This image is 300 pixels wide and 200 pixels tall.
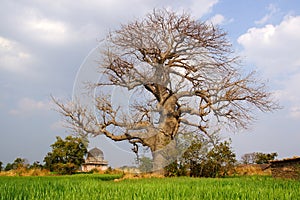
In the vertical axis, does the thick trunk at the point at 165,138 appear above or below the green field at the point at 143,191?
above

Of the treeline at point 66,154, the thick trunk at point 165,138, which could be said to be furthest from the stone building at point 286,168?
the treeline at point 66,154

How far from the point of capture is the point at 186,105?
17.0 meters

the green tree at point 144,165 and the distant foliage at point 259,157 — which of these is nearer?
the green tree at point 144,165

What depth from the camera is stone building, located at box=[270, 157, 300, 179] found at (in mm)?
13744

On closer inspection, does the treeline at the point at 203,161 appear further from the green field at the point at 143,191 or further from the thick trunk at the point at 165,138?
the green field at the point at 143,191

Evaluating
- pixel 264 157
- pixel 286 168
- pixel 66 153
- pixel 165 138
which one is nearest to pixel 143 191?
pixel 165 138

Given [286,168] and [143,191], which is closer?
[143,191]

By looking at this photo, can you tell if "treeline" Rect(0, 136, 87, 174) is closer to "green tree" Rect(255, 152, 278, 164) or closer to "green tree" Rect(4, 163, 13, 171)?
"green tree" Rect(4, 163, 13, 171)

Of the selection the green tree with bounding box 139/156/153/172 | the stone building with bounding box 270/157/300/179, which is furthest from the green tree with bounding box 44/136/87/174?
the stone building with bounding box 270/157/300/179

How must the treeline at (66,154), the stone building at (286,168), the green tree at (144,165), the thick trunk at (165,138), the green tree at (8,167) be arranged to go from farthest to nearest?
the green tree at (8,167) → the treeline at (66,154) → the green tree at (144,165) → the thick trunk at (165,138) → the stone building at (286,168)

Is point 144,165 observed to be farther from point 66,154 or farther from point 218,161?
point 66,154

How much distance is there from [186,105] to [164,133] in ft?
7.41

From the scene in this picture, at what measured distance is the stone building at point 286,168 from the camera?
1374 cm

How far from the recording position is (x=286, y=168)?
565 inches
